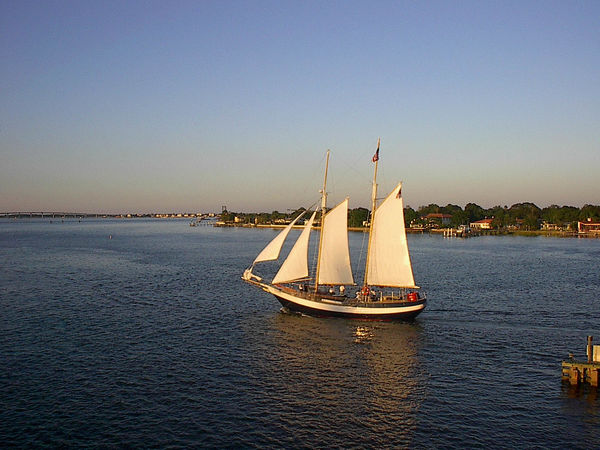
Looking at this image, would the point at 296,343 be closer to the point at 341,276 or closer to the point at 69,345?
the point at 341,276

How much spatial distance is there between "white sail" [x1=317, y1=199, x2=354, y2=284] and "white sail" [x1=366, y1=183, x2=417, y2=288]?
2832mm

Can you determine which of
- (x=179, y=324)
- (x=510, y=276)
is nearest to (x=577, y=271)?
(x=510, y=276)

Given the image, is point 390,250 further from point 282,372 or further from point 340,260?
point 282,372

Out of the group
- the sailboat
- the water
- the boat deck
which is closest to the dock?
the water

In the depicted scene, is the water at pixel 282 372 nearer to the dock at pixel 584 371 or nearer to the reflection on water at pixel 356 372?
the reflection on water at pixel 356 372

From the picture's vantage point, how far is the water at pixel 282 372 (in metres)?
25.7

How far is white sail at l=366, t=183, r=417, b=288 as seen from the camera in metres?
51.8

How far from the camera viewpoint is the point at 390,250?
172 ft

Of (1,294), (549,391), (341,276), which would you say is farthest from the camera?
(1,294)

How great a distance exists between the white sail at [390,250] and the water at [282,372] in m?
5.09

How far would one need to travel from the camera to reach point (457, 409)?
93.1 feet

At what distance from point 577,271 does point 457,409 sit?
223ft

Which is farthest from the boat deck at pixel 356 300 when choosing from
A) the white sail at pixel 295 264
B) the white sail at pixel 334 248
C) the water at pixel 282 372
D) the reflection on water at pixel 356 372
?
the white sail at pixel 334 248

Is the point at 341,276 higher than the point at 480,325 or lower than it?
higher
